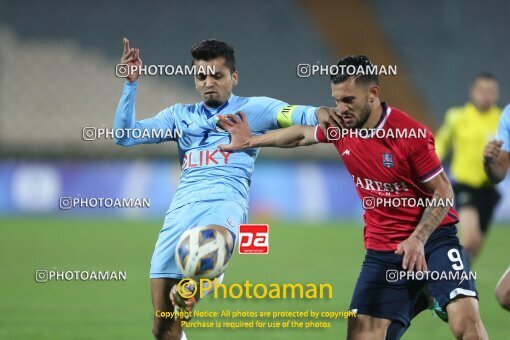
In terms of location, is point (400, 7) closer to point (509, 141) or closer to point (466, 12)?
point (466, 12)

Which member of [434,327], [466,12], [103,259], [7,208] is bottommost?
[434,327]

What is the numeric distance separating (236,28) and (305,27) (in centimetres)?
147

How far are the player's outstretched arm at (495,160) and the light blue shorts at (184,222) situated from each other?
1493mm

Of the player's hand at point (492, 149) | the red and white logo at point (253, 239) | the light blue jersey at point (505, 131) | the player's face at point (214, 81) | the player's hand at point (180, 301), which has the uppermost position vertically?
the player's face at point (214, 81)

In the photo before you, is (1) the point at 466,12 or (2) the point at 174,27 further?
(1) the point at 466,12

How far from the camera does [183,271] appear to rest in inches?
172

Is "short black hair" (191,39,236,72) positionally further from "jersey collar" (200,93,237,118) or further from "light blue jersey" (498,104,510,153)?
"light blue jersey" (498,104,510,153)

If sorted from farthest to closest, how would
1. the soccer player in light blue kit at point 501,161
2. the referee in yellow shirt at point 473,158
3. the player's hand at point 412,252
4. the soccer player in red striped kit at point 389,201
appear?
the referee in yellow shirt at point 473,158 < the soccer player in light blue kit at point 501,161 < the soccer player in red striped kit at point 389,201 < the player's hand at point 412,252

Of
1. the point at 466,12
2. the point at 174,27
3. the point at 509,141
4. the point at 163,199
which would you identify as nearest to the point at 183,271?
the point at 509,141

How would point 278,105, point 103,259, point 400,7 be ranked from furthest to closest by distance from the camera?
1. point 400,7
2. point 103,259
3. point 278,105

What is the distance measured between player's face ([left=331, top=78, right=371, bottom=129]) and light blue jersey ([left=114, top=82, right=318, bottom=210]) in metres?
0.29

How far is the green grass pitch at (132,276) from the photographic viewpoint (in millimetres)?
6340

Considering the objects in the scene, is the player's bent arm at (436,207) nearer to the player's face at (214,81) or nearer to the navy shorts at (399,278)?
the navy shorts at (399,278)

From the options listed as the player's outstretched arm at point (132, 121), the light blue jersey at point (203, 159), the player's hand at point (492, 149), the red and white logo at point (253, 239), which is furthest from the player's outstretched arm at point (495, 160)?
the player's outstretched arm at point (132, 121)
